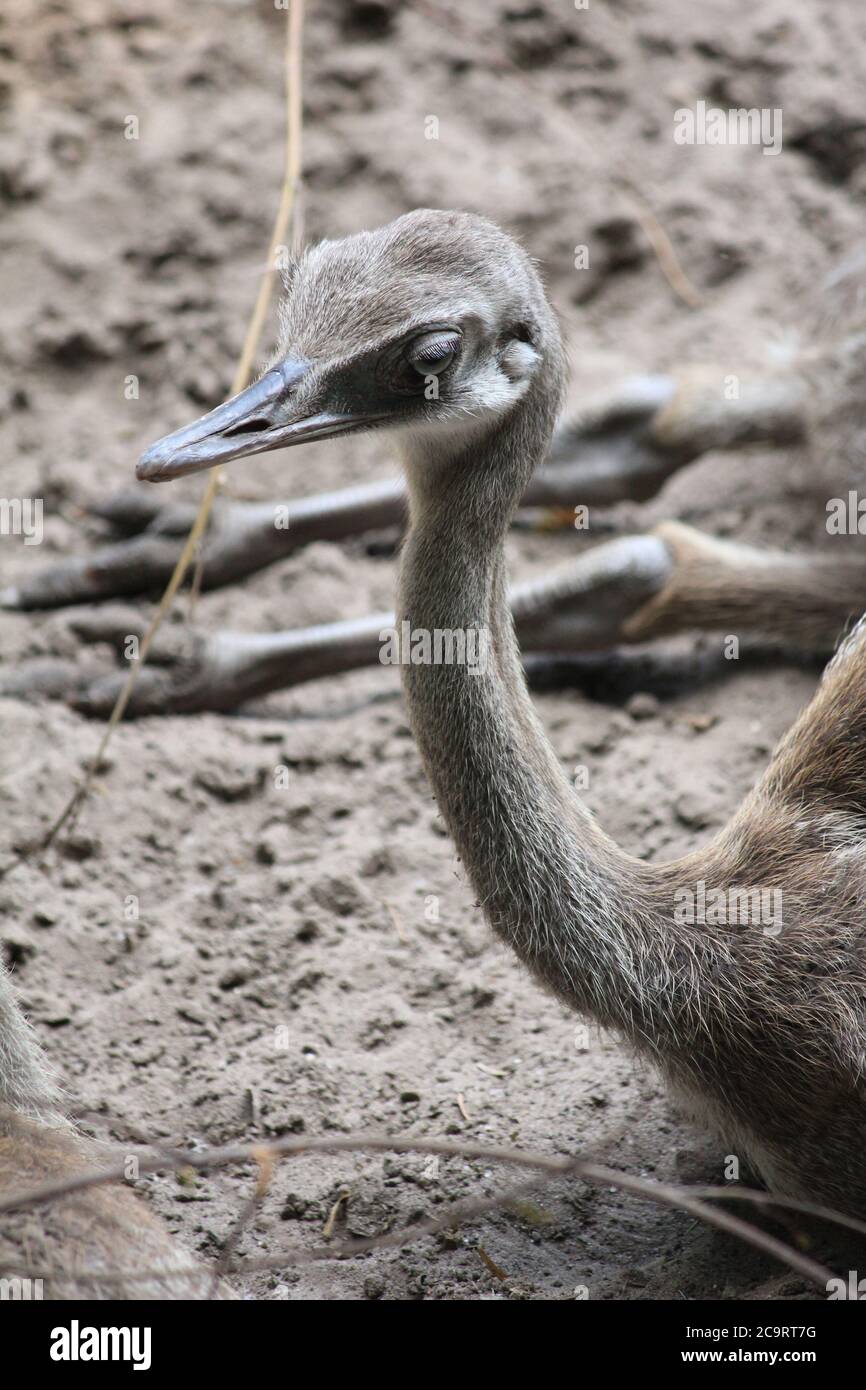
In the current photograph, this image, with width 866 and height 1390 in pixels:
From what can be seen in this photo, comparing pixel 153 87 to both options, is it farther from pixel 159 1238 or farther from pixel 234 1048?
pixel 159 1238

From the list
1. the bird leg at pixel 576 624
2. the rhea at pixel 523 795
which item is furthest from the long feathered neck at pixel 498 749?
the bird leg at pixel 576 624

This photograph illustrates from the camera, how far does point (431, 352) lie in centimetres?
282

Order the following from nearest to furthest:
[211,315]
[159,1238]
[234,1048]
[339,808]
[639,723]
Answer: [159,1238]
[234,1048]
[339,808]
[639,723]
[211,315]

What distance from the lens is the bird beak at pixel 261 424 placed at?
2.70m

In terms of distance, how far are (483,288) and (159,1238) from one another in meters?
1.86

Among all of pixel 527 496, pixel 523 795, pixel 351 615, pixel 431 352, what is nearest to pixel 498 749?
pixel 523 795

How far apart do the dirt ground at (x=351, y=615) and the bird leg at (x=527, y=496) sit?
0.52 feet

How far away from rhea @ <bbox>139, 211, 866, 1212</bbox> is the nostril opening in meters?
0.01

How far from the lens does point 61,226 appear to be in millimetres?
5875

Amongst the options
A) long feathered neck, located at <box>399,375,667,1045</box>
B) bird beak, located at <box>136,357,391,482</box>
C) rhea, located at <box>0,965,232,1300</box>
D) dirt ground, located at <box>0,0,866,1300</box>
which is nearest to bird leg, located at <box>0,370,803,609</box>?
dirt ground, located at <box>0,0,866,1300</box>

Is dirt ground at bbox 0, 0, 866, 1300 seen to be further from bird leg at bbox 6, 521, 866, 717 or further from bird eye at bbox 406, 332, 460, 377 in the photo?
bird eye at bbox 406, 332, 460, 377

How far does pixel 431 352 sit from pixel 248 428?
37cm

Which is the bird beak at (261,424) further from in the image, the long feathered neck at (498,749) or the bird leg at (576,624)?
the bird leg at (576,624)

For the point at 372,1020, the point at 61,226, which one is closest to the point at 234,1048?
the point at 372,1020
